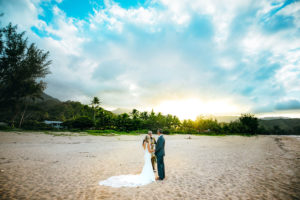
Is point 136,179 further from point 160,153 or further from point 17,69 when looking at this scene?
point 17,69

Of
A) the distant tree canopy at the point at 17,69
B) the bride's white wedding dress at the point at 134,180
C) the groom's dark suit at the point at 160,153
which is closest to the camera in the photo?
the bride's white wedding dress at the point at 134,180

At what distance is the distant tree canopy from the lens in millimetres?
24281

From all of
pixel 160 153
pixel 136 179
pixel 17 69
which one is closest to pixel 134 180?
pixel 136 179

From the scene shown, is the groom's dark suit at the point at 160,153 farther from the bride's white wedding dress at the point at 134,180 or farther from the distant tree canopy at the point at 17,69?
the distant tree canopy at the point at 17,69

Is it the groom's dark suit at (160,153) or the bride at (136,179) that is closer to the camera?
the bride at (136,179)

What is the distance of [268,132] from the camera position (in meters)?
114

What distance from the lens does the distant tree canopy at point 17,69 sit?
2428cm

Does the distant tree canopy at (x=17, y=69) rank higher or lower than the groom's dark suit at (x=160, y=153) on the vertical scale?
higher

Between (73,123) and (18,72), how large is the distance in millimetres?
31557

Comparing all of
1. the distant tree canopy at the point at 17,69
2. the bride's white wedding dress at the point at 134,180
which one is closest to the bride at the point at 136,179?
the bride's white wedding dress at the point at 134,180

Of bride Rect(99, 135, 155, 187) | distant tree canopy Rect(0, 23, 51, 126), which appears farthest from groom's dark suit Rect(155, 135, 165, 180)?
distant tree canopy Rect(0, 23, 51, 126)

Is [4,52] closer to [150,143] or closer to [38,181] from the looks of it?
[38,181]

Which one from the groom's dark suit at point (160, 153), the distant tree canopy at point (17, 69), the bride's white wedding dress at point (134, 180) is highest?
the distant tree canopy at point (17, 69)

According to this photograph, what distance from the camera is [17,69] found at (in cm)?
2552
